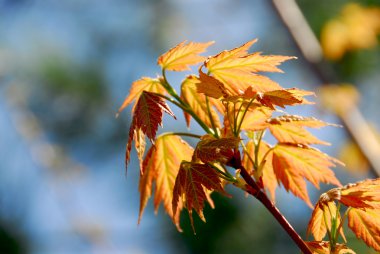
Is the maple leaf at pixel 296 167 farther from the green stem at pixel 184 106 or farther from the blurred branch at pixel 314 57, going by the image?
the blurred branch at pixel 314 57

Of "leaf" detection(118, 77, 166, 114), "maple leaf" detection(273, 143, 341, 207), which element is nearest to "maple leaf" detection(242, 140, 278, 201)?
"maple leaf" detection(273, 143, 341, 207)

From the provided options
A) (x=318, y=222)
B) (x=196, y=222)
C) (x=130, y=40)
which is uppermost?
(x=130, y=40)

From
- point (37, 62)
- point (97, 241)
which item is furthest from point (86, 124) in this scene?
point (97, 241)

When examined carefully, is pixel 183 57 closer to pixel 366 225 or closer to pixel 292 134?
pixel 292 134

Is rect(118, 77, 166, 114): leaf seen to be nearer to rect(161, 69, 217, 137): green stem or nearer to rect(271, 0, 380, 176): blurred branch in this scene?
rect(161, 69, 217, 137): green stem

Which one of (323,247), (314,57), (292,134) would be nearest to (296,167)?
(292,134)

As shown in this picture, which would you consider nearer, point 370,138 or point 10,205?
point 370,138

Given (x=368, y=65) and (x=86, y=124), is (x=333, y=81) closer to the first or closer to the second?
(x=368, y=65)
